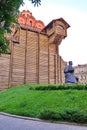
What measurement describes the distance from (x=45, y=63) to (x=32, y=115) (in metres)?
17.1

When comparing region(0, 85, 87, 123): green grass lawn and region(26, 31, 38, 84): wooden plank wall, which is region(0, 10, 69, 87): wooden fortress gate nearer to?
region(26, 31, 38, 84): wooden plank wall

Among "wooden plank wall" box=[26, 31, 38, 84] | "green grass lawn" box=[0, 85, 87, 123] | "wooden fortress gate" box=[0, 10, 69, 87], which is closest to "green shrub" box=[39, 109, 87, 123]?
"green grass lawn" box=[0, 85, 87, 123]

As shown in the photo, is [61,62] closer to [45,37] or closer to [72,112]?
[45,37]

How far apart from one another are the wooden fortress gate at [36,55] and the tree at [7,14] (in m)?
18.7

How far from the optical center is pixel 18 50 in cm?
2403

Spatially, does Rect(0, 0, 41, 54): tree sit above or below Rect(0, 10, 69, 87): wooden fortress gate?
below

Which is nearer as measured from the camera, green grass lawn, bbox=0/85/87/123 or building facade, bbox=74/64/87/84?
green grass lawn, bbox=0/85/87/123

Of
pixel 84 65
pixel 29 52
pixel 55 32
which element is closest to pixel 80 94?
pixel 29 52

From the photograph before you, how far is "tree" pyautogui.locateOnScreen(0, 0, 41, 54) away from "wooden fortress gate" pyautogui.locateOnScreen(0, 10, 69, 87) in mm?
18736

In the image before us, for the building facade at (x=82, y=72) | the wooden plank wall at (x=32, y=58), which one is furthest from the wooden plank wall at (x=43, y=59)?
the building facade at (x=82, y=72)

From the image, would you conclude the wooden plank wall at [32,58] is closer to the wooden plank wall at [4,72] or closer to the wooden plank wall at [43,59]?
the wooden plank wall at [43,59]

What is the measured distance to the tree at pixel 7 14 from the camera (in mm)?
3826

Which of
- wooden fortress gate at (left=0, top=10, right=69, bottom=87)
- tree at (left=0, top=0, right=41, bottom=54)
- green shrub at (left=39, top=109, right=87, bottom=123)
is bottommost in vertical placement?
green shrub at (left=39, top=109, right=87, bottom=123)

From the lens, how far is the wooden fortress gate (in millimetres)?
23469
